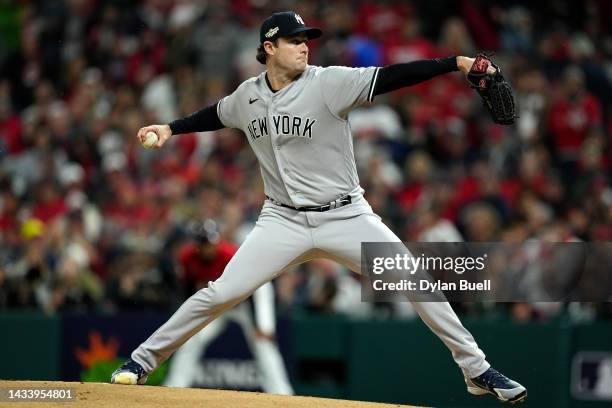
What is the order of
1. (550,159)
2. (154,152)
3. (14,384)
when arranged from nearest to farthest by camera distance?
(14,384) < (550,159) < (154,152)

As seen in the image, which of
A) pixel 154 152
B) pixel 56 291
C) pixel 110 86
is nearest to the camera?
pixel 56 291

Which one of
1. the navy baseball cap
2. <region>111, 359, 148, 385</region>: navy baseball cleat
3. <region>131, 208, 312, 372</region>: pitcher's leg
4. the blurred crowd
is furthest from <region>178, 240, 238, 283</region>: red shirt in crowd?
the navy baseball cap

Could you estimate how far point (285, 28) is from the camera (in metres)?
6.55

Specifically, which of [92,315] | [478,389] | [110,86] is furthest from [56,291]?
[478,389]

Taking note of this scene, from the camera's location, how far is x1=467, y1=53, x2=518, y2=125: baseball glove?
615 cm

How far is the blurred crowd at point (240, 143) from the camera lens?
11008 mm

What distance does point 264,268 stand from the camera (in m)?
6.46

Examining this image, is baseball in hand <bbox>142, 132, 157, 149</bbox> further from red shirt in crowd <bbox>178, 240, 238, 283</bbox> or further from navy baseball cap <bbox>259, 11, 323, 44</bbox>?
red shirt in crowd <bbox>178, 240, 238, 283</bbox>

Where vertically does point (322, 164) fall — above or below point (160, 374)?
above

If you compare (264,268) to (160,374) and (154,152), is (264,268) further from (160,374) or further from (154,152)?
(154,152)

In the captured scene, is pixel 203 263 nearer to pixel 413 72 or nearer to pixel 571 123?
pixel 571 123

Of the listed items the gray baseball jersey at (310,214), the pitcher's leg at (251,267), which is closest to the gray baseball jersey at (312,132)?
the gray baseball jersey at (310,214)

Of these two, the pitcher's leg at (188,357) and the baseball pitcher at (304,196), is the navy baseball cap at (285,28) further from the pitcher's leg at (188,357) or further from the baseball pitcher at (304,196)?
the pitcher's leg at (188,357)

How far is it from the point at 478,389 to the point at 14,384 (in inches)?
105
